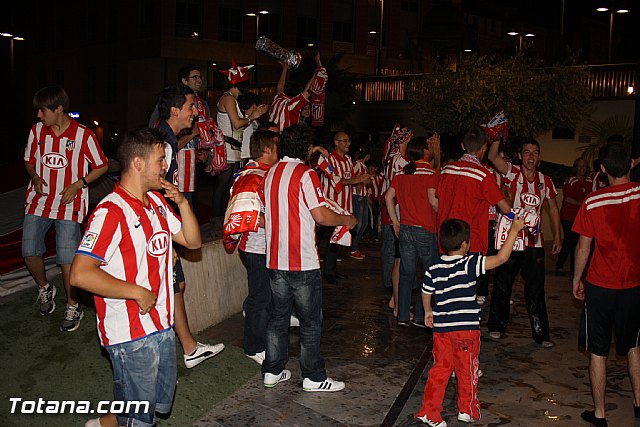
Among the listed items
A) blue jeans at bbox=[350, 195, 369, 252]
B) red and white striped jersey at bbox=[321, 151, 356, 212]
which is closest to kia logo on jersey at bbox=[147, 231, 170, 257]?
red and white striped jersey at bbox=[321, 151, 356, 212]

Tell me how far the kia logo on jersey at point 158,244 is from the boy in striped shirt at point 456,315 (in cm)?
215

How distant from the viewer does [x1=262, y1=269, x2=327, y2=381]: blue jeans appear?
212 inches

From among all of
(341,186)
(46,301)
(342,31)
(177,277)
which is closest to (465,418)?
(177,277)

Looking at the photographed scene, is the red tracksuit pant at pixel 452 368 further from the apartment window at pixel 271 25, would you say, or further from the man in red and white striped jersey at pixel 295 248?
the apartment window at pixel 271 25

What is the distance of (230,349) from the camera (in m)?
6.34

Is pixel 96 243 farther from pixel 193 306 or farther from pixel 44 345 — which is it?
pixel 193 306

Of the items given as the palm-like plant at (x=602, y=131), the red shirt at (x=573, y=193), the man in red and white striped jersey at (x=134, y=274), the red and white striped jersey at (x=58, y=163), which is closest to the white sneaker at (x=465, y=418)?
the man in red and white striped jersey at (x=134, y=274)

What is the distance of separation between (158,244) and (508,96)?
15.5 m

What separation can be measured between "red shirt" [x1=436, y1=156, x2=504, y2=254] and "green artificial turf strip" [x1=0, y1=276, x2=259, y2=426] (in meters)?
2.28

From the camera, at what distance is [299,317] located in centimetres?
551

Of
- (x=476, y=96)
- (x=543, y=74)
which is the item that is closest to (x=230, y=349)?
(x=476, y=96)

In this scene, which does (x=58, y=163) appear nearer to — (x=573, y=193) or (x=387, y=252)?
(x=387, y=252)

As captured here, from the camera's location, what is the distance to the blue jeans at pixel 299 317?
538 centimetres

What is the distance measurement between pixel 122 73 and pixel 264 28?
776 cm
